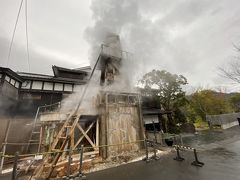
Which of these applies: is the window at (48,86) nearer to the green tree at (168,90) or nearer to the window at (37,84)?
the window at (37,84)

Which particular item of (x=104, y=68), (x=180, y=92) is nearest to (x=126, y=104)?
(x=104, y=68)

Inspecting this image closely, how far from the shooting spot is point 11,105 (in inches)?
450

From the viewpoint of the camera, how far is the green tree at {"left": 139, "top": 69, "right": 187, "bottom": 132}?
20.7 meters

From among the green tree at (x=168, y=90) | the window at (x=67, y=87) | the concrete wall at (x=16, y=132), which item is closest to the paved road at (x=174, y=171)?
the concrete wall at (x=16, y=132)

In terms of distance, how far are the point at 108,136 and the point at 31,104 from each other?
8.92 m

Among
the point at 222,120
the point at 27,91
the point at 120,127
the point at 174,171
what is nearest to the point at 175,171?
the point at 174,171

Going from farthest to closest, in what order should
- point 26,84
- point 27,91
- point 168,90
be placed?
point 168,90
point 26,84
point 27,91

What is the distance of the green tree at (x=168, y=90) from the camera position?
20.7 meters

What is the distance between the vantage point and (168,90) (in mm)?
20844

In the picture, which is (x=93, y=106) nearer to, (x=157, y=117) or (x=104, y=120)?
(x=104, y=120)

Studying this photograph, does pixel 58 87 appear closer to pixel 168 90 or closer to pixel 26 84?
pixel 26 84

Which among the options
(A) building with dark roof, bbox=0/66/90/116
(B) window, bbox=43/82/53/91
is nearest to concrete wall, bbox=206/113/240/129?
(A) building with dark roof, bbox=0/66/90/116

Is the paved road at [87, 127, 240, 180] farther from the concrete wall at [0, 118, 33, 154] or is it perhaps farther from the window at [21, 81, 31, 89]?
the window at [21, 81, 31, 89]

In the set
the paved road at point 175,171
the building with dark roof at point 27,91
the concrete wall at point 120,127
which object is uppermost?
the building with dark roof at point 27,91
